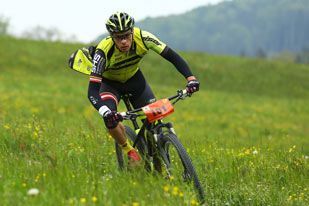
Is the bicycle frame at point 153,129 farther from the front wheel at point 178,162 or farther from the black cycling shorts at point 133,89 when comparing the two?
the black cycling shorts at point 133,89

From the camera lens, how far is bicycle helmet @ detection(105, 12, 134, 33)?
503cm

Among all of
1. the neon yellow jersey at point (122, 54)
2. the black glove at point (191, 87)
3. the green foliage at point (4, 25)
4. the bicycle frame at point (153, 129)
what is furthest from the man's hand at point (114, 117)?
the green foliage at point (4, 25)

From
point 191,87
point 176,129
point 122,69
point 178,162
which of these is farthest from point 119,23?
point 176,129

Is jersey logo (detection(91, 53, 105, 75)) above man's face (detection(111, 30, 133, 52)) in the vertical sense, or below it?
below

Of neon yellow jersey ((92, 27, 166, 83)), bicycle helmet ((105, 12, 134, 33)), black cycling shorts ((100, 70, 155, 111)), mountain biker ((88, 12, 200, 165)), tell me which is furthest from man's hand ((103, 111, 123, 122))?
black cycling shorts ((100, 70, 155, 111))

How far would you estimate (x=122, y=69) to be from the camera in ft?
19.1

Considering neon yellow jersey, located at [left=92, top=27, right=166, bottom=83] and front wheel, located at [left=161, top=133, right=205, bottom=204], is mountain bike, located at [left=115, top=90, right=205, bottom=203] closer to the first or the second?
front wheel, located at [left=161, top=133, right=205, bottom=204]

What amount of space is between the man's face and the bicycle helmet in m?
0.10

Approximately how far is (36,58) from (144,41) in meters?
26.1

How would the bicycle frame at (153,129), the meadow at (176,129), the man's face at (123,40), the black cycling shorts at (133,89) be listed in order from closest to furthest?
1. the meadow at (176,129)
2. the bicycle frame at (153,129)
3. the man's face at (123,40)
4. the black cycling shorts at (133,89)

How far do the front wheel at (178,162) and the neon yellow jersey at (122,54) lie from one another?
57.9 inches

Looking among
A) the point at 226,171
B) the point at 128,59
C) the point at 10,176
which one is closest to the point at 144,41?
the point at 128,59

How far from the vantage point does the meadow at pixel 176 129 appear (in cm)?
367

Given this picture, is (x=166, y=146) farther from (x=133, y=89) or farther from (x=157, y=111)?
(x=133, y=89)
